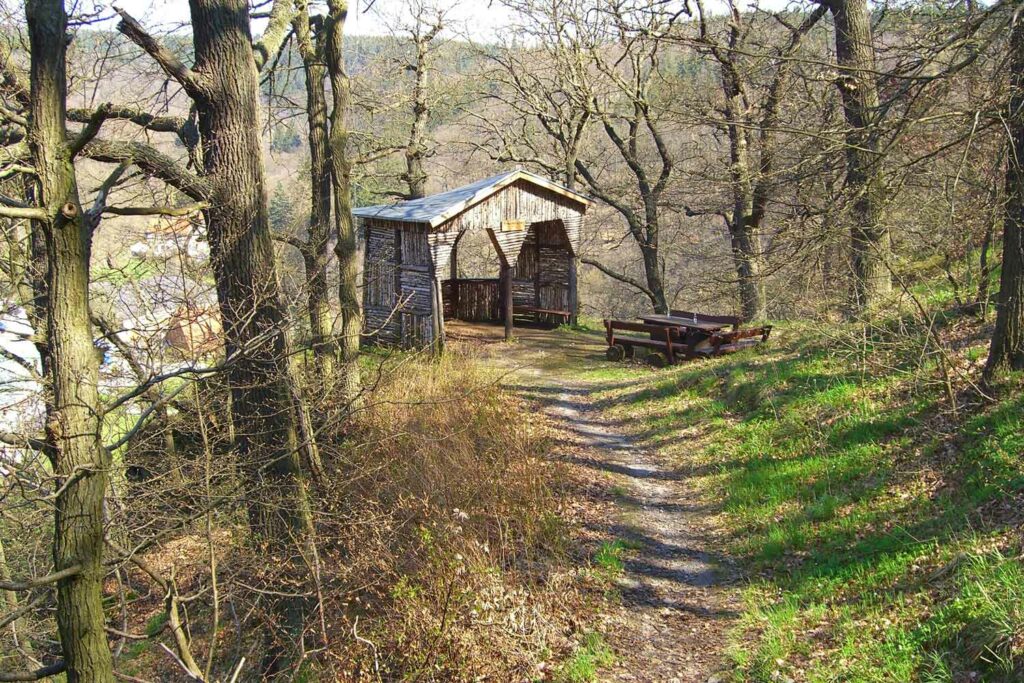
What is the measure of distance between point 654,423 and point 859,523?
193 inches

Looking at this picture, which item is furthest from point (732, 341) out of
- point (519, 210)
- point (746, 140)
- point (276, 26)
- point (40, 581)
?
point (40, 581)

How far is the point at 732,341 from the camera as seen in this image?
14.7 metres

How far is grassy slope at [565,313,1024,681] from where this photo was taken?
5172 mm

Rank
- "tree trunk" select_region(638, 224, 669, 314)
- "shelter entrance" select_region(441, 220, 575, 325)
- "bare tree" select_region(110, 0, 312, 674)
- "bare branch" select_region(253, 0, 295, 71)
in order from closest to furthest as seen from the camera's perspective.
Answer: "bare tree" select_region(110, 0, 312, 674) → "bare branch" select_region(253, 0, 295, 71) → "shelter entrance" select_region(441, 220, 575, 325) → "tree trunk" select_region(638, 224, 669, 314)

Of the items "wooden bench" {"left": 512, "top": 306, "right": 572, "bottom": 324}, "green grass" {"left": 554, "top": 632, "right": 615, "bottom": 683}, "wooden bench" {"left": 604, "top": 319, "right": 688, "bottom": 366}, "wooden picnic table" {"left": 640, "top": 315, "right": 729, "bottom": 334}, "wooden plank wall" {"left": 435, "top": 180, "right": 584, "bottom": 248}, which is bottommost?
"green grass" {"left": 554, "top": 632, "right": 615, "bottom": 683}

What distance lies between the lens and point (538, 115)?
22.2 meters

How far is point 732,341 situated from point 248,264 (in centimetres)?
965

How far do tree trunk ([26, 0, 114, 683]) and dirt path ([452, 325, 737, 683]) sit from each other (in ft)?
11.8

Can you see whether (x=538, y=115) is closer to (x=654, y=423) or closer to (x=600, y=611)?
(x=654, y=423)

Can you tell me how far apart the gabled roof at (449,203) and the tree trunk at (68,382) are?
39.3 ft

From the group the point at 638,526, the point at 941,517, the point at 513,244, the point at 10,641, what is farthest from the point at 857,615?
the point at 513,244

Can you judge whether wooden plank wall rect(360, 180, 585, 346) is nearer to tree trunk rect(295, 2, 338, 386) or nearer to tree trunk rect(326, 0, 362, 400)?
tree trunk rect(295, 2, 338, 386)

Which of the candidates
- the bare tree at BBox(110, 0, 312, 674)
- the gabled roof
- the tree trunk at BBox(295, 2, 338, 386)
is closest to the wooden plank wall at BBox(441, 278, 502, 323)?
the gabled roof

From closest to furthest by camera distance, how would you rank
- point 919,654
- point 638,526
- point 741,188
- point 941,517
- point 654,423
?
1. point 919,654
2. point 941,517
3. point 638,526
4. point 654,423
5. point 741,188
